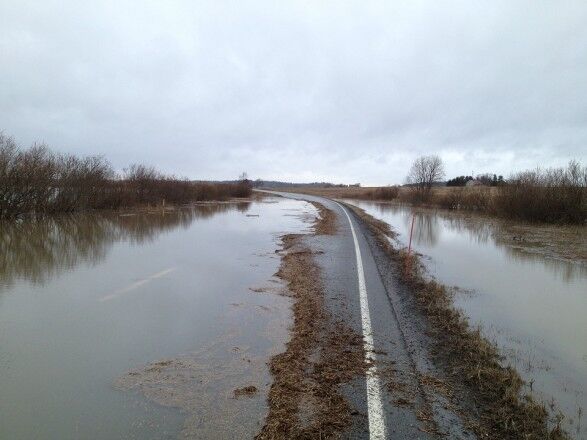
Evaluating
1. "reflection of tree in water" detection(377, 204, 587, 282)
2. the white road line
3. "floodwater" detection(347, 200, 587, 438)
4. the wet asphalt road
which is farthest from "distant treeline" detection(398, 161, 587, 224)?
the white road line

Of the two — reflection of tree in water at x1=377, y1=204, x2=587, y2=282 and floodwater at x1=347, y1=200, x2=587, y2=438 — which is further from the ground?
reflection of tree in water at x1=377, y1=204, x2=587, y2=282

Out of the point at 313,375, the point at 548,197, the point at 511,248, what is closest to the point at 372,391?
the point at 313,375

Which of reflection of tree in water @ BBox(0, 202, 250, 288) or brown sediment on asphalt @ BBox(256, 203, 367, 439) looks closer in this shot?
brown sediment on asphalt @ BBox(256, 203, 367, 439)

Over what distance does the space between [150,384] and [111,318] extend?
282 cm

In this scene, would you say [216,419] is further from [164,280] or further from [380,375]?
[164,280]

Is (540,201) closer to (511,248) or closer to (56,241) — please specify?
(511,248)

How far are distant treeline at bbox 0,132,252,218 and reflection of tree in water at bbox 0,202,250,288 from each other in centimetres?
155

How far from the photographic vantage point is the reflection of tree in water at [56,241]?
11.5 metres

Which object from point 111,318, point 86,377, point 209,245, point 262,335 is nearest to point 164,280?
point 111,318

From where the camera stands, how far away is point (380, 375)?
5.23m

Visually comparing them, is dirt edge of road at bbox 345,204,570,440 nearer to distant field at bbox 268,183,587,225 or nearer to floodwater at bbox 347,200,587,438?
floodwater at bbox 347,200,587,438

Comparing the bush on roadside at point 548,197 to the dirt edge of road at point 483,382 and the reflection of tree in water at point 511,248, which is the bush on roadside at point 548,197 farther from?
the dirt edge of road at point 483,382

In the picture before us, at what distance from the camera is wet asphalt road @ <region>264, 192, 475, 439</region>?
13.5 feet

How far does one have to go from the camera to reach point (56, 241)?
55.7ft
